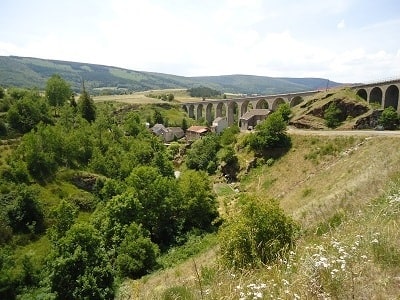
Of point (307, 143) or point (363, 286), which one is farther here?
point (307, 143)

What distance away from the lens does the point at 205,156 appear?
58938mm

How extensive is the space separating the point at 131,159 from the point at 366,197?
4163 cm

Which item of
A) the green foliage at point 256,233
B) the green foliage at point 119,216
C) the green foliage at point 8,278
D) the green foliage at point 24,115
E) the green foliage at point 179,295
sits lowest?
the green foliage at point 8,278

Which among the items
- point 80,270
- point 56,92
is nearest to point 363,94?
point 80,270

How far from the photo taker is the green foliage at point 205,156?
57.1 m

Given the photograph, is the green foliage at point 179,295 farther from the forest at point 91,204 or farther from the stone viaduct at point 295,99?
the stone viaduct at point 295,99

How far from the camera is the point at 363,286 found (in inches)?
251

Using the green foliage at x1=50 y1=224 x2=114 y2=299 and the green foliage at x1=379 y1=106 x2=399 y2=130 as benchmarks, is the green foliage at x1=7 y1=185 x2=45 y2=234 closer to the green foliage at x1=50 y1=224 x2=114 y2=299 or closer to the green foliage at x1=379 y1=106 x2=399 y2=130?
the green foliage at x1=50 y1=224 x2=114 y2=299

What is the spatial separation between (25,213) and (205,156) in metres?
29.7

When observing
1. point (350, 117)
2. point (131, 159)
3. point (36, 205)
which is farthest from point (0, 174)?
point (350, 117)

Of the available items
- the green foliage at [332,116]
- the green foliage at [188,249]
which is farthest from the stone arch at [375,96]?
the green foliage at [188,249]

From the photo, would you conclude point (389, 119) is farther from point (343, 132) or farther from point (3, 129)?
point (3, 129)

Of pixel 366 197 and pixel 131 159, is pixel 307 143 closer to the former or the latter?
pixel 131 159

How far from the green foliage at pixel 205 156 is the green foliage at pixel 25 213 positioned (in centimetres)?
2656
